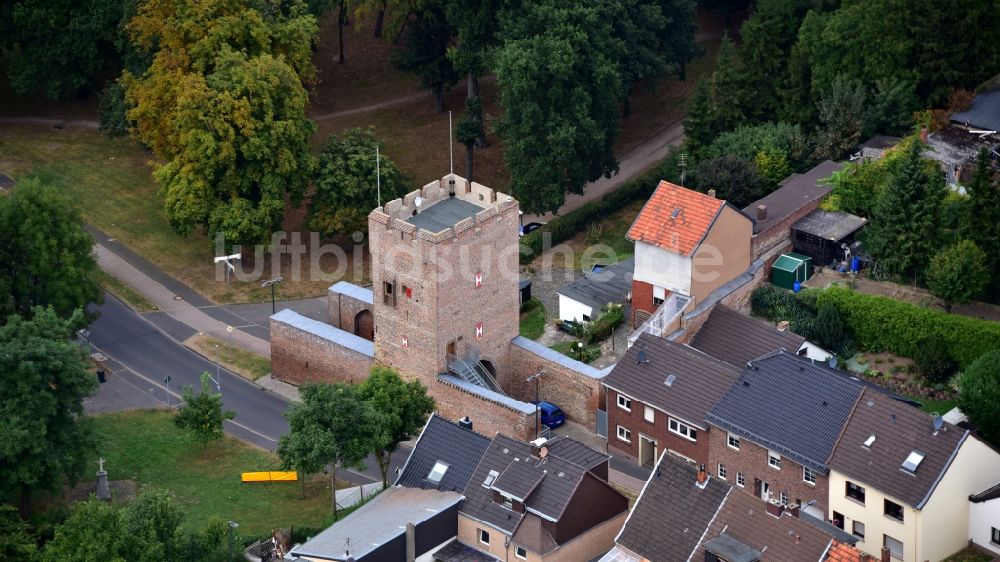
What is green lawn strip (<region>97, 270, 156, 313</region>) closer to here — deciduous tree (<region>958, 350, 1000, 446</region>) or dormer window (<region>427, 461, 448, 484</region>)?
dormer window (<region>427, 461, 448, 484</region>)

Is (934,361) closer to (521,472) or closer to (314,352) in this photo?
(521,472)

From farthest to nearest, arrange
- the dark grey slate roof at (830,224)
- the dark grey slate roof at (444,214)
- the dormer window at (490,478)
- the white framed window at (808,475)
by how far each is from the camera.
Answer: the dark grey slate roof at (830,224)
the dark grey slate roof at (444,214)
the white framed window at (808,475)
the dormer window at (490,478)

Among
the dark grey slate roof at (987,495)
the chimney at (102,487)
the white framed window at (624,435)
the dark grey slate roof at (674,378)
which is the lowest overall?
the chimney at (102,487)

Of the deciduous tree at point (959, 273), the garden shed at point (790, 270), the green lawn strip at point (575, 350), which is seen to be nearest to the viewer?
the deciduous tree at point (959, 273)

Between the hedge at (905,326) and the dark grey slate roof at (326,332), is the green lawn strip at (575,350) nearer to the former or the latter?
the dark grey slate roof at (326,332)

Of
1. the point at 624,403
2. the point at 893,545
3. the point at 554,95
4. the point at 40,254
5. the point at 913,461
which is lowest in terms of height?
the point at 893,545

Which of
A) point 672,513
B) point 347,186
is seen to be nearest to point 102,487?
point 347,186

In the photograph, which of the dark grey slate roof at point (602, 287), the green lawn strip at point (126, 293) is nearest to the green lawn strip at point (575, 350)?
the dark grey slate roof at point (602, 287)
